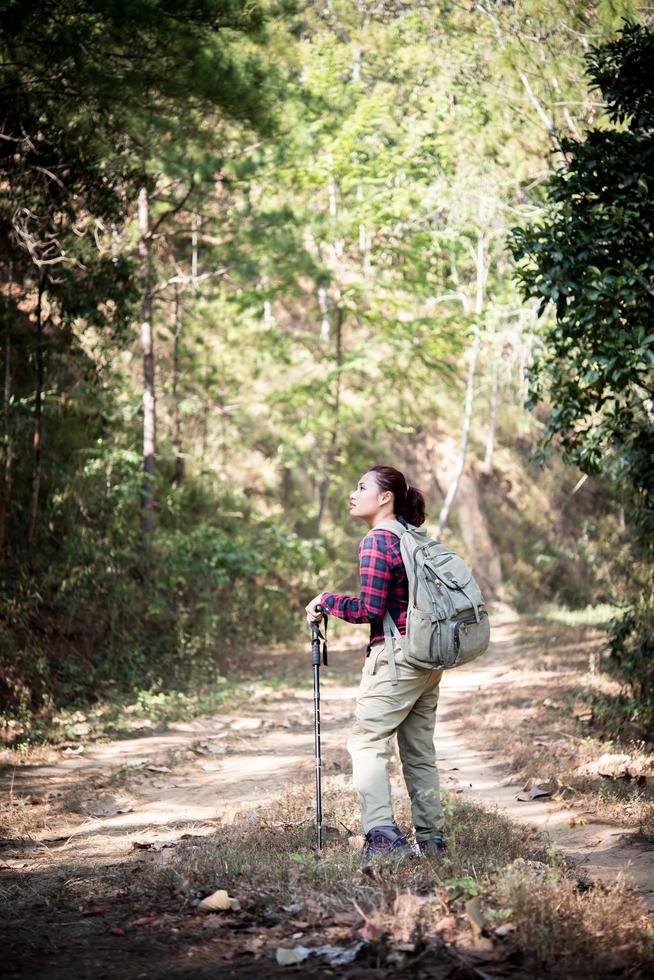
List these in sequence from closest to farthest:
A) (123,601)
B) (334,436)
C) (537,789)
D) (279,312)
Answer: (537,789) < (123,601) < (334,436) < (279,312)

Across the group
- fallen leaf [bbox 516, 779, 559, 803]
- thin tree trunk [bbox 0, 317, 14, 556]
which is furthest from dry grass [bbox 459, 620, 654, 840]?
thin tree trunk [bbox 0, 317, 14, 556]

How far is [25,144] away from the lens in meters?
10.1

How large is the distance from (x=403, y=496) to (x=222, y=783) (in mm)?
3596

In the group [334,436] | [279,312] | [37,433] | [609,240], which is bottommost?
[37,433]

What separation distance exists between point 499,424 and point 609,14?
18432 millimetres

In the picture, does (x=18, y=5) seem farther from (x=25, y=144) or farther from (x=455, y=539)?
(x=455, y=539)

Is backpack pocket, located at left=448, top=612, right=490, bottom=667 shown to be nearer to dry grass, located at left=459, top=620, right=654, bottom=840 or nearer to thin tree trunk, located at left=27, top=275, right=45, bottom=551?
dry grass, located at left=459, top=620, right=654, bottom=840

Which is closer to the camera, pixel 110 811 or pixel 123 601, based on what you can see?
pixel 110 811

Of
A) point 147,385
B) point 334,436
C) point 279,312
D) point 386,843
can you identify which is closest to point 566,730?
point 386,843

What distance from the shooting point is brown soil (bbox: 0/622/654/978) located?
3.63 m

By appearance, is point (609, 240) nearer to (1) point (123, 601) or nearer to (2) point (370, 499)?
(2) point (370, 499)

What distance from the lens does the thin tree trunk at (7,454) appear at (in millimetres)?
10719

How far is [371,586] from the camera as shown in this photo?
180 inches

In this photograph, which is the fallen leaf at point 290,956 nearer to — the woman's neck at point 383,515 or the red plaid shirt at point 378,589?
the red plaid shirt at point 378,589
